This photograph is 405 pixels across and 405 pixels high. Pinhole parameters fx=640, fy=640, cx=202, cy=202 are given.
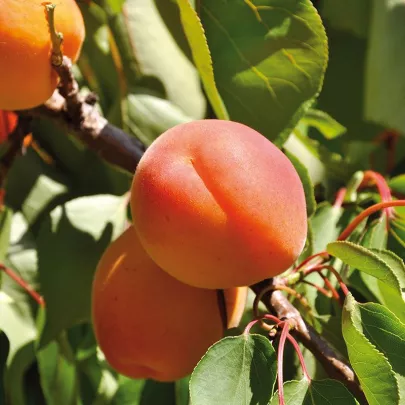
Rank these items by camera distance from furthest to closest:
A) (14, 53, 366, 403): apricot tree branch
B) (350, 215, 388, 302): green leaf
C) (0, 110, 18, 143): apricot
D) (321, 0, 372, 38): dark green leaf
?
(321, 0, 372, 38): dark green leaf → (0, 110, 18, 143): apricot → (350, 215, 388, 302): green leaf → (14, 53, 366, 403): apricot tree branch

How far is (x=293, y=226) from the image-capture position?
0.62m

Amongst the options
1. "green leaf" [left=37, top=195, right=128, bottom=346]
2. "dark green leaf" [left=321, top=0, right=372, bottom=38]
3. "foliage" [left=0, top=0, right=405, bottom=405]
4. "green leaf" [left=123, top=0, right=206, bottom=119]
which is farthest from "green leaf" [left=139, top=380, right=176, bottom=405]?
"dark green leaf" [left=321, top=0, right=372, bottom=38]

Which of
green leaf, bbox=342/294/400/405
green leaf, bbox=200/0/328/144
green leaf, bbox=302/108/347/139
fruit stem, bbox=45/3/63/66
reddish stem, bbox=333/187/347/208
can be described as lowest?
reddish stem, bbox=333/187/347/208

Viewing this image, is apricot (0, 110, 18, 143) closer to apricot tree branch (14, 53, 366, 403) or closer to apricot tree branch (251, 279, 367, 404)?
apricot tree branch (14, 53, 366, 403)

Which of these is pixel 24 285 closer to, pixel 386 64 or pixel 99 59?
pixel 99 59

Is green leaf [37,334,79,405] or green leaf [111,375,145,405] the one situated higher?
green leaf [111,375,145,405]

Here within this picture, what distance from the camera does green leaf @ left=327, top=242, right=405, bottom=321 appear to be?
587 mm

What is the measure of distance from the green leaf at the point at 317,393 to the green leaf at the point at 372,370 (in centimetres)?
3

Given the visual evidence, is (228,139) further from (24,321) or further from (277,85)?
(24,321)

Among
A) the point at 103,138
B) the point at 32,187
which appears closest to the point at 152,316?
the point at 103,138

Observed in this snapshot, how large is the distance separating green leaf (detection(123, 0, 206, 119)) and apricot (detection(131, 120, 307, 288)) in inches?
20.8

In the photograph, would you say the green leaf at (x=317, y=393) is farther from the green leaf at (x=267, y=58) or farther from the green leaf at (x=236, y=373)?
the green leaf at (x=267, y=58)

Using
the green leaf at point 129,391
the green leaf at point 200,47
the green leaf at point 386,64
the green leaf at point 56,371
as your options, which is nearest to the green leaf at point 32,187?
the green leaf at point 56,371

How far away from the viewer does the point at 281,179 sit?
0.62 m
